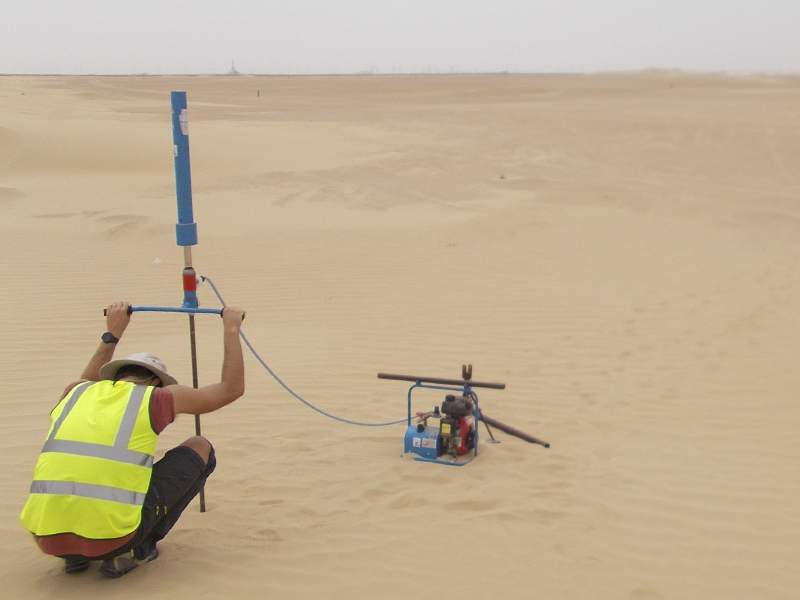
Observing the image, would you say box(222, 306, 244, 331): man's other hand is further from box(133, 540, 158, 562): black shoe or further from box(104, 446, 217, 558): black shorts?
box(133, 540, 158, 562): black shoe

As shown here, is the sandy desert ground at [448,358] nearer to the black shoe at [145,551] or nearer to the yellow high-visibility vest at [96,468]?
the black shoe at [145,551]

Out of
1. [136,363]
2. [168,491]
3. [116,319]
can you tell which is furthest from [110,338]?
[168,491]

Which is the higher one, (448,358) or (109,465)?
(109,465)

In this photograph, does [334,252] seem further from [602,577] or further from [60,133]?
[60,133]

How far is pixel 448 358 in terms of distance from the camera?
7.58 metres

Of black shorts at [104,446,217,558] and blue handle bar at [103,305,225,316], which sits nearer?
black shorts at [104,446,217,558]

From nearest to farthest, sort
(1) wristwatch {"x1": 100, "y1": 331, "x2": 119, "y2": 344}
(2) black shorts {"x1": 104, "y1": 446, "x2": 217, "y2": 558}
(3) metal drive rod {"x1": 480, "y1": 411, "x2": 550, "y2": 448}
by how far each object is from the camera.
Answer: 1. (2) black shorts {"x1": 104, "y1": 446, "x2": 217, "y2": 558}
2. (1) wristwatch {"x1": 100, "y1": 331, "x2": 119, "y2": 344}
3. (3) metal drive rod {"x1": 480, "y1": 411, "x2": 550, "y2": 448}

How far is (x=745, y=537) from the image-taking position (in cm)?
444

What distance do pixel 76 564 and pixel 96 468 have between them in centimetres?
55

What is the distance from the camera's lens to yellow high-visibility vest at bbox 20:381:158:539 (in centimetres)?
356

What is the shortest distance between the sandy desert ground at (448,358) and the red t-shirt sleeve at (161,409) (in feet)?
2.36

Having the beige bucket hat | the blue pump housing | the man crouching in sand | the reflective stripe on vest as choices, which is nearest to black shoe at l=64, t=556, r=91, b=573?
the man crouching in sand

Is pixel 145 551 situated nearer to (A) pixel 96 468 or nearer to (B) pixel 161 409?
(A) pixel 96 468

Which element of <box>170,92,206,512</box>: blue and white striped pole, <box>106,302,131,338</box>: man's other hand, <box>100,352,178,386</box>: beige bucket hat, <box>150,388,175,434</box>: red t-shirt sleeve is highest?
<box>170,92,206,512</box>: blue and white striped pole
